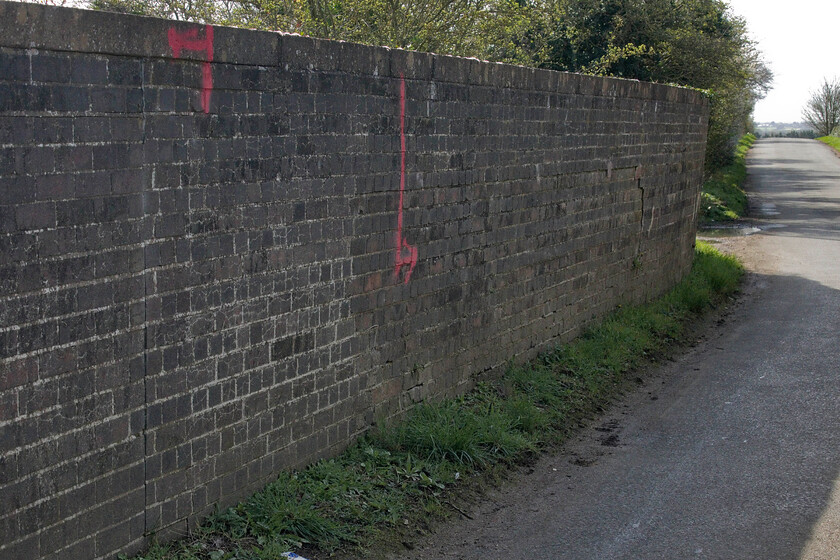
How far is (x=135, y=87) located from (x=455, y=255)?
3565mm

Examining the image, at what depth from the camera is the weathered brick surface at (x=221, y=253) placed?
12.8 ft

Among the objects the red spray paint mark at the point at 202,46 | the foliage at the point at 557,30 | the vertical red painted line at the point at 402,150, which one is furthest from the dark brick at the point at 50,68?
the foliage at the point at 557,30

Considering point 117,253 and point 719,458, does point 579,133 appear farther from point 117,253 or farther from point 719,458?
point 117,253

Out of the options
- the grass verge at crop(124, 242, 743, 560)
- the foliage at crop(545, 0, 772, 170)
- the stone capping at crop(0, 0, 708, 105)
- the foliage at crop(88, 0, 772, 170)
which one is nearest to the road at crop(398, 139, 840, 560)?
the grass verge at crop(124, 242, 743, 560)

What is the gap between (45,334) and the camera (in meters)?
3.96

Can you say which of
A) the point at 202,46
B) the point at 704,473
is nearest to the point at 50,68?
the point at 202,46

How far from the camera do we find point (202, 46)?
4691mm

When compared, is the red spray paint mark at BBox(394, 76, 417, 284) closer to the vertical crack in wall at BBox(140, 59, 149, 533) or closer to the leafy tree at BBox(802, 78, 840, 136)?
the vertical crack in wall at BBox(140, 59, 149, 533)

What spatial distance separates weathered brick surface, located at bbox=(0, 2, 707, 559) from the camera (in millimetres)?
3904

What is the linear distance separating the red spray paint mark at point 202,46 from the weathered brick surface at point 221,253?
0.01 metres

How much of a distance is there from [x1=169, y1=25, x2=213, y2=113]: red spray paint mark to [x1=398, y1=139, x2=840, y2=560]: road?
2.75 meters

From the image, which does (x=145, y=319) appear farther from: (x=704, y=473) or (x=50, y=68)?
(x=704, y=473)

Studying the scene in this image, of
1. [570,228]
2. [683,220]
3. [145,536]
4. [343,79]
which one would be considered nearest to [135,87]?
[343,79]

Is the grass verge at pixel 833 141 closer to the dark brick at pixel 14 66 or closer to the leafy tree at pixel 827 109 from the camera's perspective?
the leafy tree at pixel 827 109
